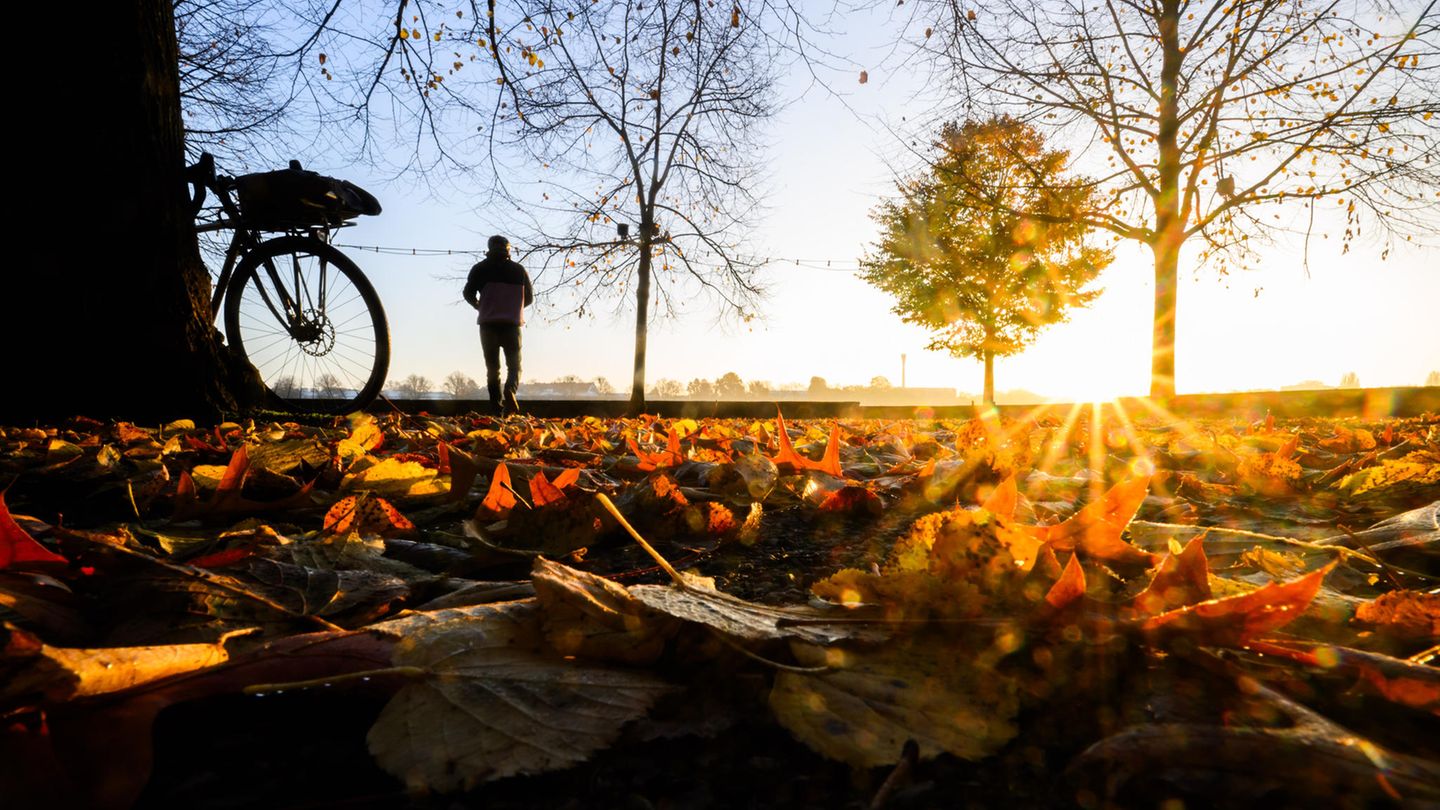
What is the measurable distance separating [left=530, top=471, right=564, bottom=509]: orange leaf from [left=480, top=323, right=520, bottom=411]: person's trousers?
7.49 metres

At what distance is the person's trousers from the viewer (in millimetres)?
8328

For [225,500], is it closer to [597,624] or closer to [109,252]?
[597,624]

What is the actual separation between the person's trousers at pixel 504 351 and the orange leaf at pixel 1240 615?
8.38 meters

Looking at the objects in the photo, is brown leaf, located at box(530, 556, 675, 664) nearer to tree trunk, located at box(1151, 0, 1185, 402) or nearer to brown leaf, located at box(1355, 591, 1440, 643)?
brown leaf, located at box(1355, 591, 1440, 643)

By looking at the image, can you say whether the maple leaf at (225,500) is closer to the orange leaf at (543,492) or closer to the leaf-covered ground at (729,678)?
the leaf-covered ground at (729,678)

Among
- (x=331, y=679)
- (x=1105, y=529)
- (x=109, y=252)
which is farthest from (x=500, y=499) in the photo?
(x=109, y=252)

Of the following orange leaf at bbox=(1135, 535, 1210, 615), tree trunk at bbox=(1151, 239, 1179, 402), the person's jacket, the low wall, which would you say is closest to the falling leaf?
orange leaf at bbox=(1135, 535, 1210, 615)

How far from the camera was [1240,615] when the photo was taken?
0.56m

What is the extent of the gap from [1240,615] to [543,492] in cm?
105

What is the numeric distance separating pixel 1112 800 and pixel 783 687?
255 mm

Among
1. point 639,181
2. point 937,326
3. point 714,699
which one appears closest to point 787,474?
point 714,699

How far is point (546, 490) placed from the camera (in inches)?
48.9

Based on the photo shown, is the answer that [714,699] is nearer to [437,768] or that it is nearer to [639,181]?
[437,768]

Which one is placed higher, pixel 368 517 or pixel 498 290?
pixel 498 290
